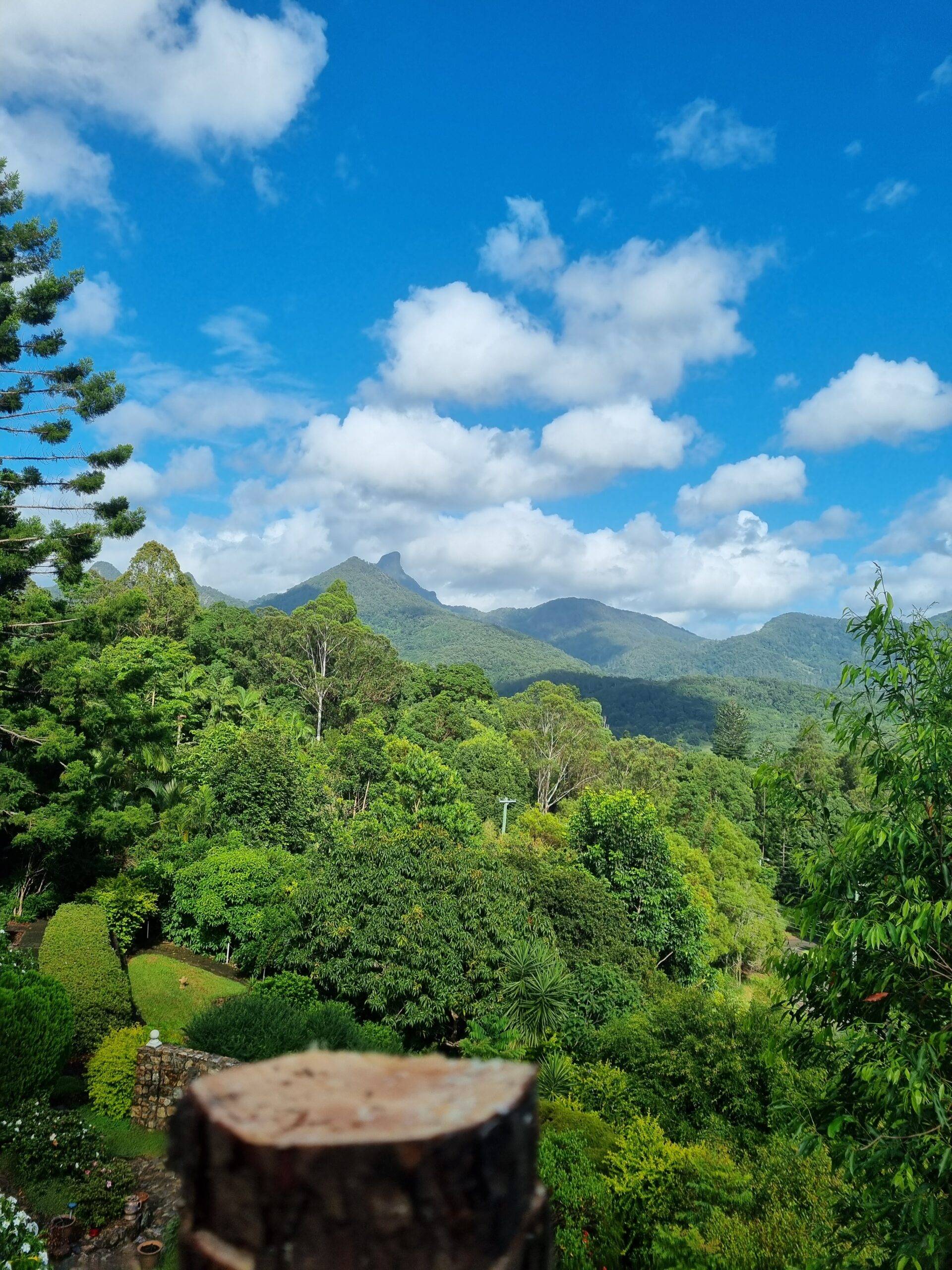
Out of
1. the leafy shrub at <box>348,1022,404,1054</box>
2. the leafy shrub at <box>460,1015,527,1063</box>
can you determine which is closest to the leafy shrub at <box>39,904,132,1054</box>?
the leafy shrub at <box>348,1022,404,1054</box>

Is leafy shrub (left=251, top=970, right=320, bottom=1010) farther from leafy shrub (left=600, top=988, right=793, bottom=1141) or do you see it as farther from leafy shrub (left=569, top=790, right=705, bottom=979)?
leafy shrub (left=569, top=790, right=705, bottom=979)

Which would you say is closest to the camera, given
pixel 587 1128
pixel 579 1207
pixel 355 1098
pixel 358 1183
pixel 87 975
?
pixel 358 1183

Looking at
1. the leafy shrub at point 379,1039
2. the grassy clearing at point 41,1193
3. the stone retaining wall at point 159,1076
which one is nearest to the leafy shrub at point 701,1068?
the leafy shrub at point 379,1039

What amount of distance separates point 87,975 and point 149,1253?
6097 mm

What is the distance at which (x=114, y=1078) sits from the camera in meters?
10.7

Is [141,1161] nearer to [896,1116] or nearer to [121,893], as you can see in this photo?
[121,893]

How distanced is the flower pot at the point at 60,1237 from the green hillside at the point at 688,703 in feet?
332

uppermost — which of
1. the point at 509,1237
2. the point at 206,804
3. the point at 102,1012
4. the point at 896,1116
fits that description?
the point at 509,1237

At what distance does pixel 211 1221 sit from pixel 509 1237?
0.31 metres

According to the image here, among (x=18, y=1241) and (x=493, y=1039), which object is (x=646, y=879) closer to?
(x=493, y=1039)

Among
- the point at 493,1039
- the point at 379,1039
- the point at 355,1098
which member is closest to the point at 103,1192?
the point at 379,1039

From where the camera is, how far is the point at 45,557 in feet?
49.5

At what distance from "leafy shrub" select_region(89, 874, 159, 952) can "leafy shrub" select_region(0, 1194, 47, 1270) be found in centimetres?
1080

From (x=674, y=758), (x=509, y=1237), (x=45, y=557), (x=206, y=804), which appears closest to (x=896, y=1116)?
(x=509, y=1237)
